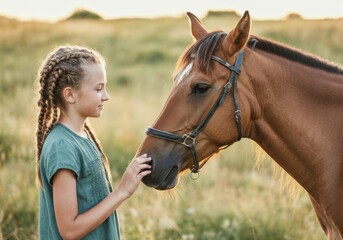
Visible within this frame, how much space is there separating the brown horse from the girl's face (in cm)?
37

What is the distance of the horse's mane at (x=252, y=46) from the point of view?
315 cm

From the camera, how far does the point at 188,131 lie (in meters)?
3.12

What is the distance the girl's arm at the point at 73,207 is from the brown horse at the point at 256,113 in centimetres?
30

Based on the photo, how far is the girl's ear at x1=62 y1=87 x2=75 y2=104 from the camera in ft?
9.44

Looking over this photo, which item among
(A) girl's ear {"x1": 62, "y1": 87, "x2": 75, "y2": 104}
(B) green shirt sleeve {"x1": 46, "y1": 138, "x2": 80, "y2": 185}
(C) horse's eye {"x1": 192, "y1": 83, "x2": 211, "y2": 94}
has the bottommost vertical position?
(B) green shirt sleeve {"x1": 46, "y1": 138, "x2": 80, "y2": 185}

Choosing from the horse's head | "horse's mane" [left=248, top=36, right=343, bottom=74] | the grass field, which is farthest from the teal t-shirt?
"horse's mane" [left=248, top=36, right=343, bottom=74]

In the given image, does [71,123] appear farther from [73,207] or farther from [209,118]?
[209,118]

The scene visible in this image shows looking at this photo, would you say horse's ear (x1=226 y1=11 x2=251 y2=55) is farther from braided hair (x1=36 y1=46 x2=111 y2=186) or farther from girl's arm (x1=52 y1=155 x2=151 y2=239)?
girl's arm (x1=52 y1=155 x2=151 y2=239)

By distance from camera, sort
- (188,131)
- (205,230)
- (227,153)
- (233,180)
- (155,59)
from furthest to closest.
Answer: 1. (155,59)
2. (227,153)
3. (233,180)
4. (205,230)
5. (188,131)

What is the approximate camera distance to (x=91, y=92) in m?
2.89

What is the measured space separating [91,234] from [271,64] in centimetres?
151

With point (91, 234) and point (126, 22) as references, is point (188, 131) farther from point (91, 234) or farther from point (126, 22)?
point (126, 22)

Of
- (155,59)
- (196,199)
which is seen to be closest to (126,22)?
(155,59)

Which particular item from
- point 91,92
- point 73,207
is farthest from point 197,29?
point 73,207
